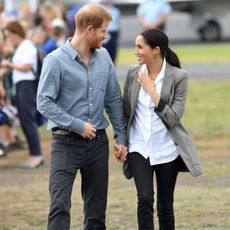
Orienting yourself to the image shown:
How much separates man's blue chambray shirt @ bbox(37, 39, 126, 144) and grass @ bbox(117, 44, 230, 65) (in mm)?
18352

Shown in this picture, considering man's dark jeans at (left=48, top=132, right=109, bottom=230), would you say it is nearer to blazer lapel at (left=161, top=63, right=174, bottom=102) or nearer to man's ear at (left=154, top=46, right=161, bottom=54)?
blazer lapel at (left=161, top=63, right=174, bottom=102)

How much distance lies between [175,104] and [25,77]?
16.2ft

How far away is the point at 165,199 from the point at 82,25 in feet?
5.07

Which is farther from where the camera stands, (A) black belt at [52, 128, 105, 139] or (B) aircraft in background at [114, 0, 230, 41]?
(B) aircraft in background at [114, 0, 230, 41]

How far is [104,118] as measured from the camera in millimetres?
7242

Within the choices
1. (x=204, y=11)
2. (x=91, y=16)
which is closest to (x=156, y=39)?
(x=91, y=16)

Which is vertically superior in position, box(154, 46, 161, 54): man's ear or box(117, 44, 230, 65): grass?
box(117, 44, 230, 65): grass

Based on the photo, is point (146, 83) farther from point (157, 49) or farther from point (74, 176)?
point (74, 176)

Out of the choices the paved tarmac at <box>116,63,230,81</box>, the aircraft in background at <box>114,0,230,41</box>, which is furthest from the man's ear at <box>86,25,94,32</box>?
the aircraft in background at <box>114,0,230,41</box>

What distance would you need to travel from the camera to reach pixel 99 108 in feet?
23.4

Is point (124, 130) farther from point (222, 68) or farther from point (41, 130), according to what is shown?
point (222, 68)

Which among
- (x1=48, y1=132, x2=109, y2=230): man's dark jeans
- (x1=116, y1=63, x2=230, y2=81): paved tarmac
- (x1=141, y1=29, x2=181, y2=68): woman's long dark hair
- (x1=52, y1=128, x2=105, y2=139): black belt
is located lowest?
(x1=48, y1=132, x2=109, y2=230): man's dark jeans

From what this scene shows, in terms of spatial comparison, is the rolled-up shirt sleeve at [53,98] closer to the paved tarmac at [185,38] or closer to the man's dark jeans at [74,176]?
the man's dark jeans at [74,176]

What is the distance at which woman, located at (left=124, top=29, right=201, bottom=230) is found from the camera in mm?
7293
